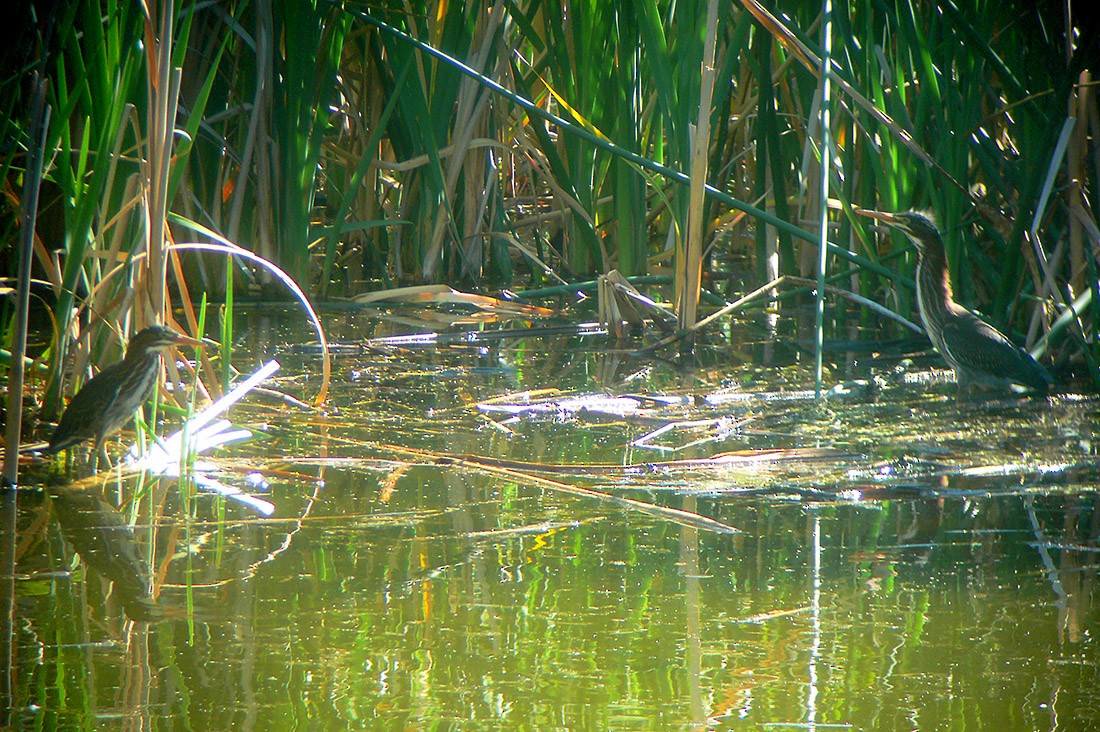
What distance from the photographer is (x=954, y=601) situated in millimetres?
2176

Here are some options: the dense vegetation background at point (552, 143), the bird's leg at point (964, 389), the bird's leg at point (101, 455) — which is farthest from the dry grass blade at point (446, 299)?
the bird's leg at point (101, 455)

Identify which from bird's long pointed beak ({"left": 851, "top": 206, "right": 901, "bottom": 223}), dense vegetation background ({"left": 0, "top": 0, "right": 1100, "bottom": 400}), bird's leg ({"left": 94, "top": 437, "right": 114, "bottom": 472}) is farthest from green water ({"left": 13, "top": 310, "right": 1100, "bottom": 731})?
bird's long pointed beak ({"left": 851, "top": 206, "right": 901, "bottom": 223})

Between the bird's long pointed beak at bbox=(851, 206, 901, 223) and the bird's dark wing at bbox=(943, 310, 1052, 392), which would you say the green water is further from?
the bird's long pointed beak at bbox=(851, 206, 901, 223)

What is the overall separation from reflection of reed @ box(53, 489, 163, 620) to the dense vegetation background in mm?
548

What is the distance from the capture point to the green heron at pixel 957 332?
3.77 m

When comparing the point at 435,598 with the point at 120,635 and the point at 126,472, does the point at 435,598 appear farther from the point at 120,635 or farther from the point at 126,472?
the point at 126,472

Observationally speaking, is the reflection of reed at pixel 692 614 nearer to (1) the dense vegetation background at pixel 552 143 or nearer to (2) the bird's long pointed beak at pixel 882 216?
(1) the dense vegetation background at pixel 552 143

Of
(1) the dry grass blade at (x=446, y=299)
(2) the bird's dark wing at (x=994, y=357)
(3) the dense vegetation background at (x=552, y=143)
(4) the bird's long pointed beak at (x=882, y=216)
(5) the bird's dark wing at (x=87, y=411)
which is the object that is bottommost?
(5) the bird's dark wing at (x=87, y=411)

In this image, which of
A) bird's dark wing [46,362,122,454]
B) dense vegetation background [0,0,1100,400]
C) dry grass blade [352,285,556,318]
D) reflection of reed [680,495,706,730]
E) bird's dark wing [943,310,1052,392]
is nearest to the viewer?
reflection of reed [680,495,706,730]

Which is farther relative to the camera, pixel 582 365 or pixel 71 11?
pixel 582 365

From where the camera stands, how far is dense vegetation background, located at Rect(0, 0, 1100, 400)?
10.2ft

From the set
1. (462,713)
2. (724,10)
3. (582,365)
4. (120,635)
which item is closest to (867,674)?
(462,713)

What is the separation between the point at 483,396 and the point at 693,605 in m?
1.79

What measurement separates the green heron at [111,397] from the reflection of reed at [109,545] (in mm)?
206
